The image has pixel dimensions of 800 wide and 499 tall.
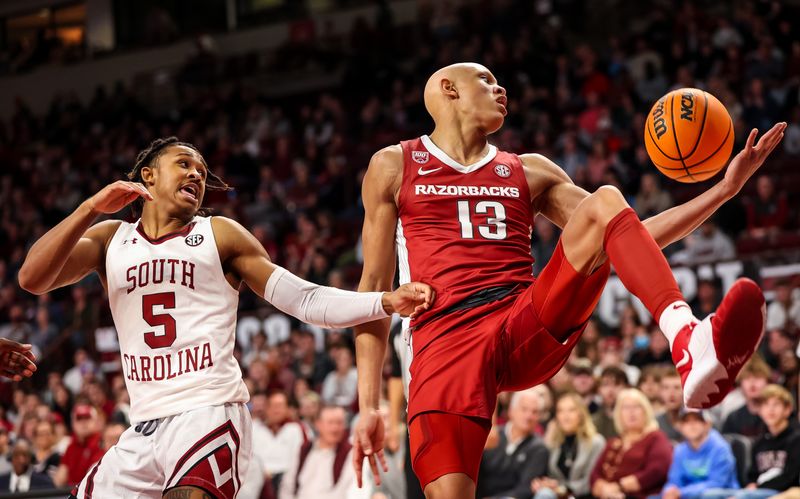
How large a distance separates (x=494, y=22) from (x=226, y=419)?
14.6 metres

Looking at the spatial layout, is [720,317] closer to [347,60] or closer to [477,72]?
[477,72]

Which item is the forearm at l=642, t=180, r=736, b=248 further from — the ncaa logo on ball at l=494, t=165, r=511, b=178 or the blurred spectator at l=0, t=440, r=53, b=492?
the blurred spectator at l=0, t=440, r=53, b=492

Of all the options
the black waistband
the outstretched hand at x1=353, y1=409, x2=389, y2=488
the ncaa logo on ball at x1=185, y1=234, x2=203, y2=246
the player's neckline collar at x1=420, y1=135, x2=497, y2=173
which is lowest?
the outstretched hand at x1=353, y1=409, x2=389, y2=488

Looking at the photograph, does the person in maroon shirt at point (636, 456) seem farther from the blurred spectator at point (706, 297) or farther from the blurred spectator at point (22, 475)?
the blurred spectator at point (22, 475)

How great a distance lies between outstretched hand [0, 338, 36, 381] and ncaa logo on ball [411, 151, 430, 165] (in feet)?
5.74

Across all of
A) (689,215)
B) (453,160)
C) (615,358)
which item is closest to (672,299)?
(689,215)

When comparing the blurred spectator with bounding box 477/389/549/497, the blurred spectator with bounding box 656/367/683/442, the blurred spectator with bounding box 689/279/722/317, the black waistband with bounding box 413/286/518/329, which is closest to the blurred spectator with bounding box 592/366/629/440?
the blurred spectator with bounding box 656/367/683/442

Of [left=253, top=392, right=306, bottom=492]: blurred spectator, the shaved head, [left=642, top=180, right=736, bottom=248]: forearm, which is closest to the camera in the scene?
[left=642, top=180, right=736, bottom=248]: forearm

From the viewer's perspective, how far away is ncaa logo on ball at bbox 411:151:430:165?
4.64m

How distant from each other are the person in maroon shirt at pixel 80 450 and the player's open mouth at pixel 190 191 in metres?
5.34

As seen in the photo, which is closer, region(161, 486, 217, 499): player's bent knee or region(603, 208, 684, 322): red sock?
region(603, 208, 684, 322): red sock

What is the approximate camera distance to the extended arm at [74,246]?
13.3ft

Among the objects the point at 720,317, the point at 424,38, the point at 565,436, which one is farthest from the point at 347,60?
the point at 720,317

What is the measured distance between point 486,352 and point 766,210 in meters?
8.09
